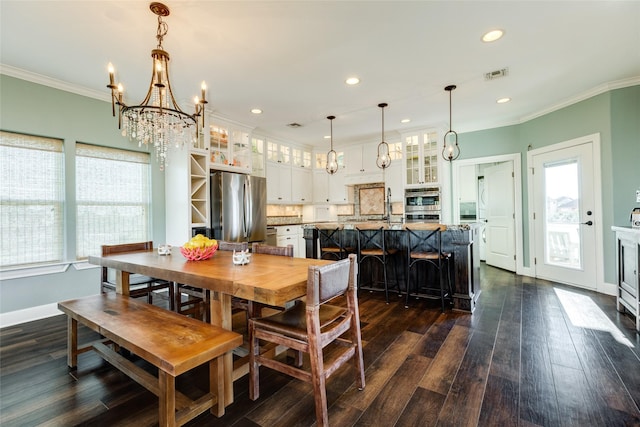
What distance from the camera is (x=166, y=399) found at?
1.39 metres

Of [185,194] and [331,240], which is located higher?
[185,194]

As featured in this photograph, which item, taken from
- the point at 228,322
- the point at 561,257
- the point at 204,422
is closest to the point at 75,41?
the point at 228,322

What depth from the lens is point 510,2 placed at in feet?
7.11

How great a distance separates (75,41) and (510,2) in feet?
12.1

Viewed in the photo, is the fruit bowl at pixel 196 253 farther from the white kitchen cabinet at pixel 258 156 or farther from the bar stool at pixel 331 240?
the white kitchen cabinet at pixel 258 156

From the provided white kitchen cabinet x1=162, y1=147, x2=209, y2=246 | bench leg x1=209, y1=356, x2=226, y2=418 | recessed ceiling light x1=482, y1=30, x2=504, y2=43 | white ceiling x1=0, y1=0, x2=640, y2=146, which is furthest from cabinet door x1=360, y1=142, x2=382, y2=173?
bench leg x1=209, y1=356, x2=226, y2=418

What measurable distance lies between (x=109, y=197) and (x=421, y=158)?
5.12 meters

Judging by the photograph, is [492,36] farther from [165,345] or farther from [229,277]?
[165,345]

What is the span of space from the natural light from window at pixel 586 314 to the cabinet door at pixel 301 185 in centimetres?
477

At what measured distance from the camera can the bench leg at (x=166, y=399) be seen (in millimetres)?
1379

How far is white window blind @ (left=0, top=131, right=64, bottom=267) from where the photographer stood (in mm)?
3057

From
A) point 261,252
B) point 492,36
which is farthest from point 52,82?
point 492,36

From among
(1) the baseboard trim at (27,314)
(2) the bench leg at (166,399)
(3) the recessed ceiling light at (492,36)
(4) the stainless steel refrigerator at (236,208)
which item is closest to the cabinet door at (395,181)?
(4) the stainless steel refrigerator at (236,208)

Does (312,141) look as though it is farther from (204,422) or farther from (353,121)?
(204,422)
